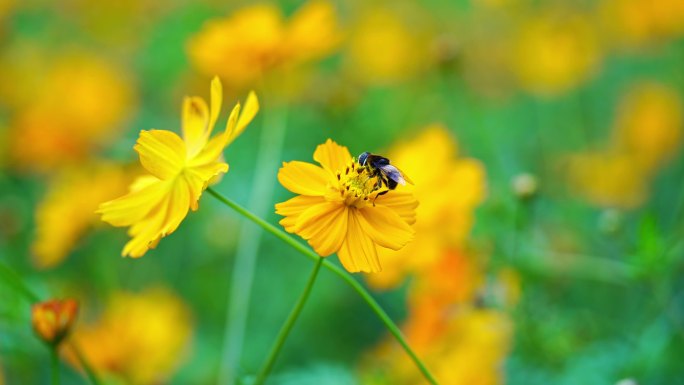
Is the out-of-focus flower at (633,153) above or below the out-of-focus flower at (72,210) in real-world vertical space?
above

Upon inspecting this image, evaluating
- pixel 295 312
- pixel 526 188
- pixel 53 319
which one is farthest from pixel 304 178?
pixel 526 188

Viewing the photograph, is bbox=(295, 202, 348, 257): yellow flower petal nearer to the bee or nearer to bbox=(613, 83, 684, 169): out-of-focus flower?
the bee

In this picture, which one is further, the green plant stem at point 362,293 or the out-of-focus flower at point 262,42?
the out-of-focus flower at point 262,42

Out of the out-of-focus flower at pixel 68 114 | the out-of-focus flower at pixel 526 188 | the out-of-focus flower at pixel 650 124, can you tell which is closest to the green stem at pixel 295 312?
the out-of-focus flower at pixel 526 188

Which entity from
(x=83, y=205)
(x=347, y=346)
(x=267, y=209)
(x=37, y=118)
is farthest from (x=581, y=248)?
(x=37, y=118)

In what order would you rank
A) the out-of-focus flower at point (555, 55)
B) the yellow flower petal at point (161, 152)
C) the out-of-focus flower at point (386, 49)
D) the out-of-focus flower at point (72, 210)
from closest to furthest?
the yellow flower petal at point (161, 152) → the out-of-focus flower at point (72, 210) → the out-of-focus flower at point (555, 55) → the out-of-focus flower at point (386, 49)

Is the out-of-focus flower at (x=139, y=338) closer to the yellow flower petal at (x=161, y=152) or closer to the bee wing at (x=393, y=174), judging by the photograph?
the yellow flower petal at (x=161, y=152)

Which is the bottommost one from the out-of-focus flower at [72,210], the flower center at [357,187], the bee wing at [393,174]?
the flower center at [357,187]

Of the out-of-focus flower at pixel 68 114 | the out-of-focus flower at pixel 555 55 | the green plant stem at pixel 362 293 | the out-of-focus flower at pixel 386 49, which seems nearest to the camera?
the green plant stem at pixel 362 293

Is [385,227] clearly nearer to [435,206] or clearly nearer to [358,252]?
[358,252]
